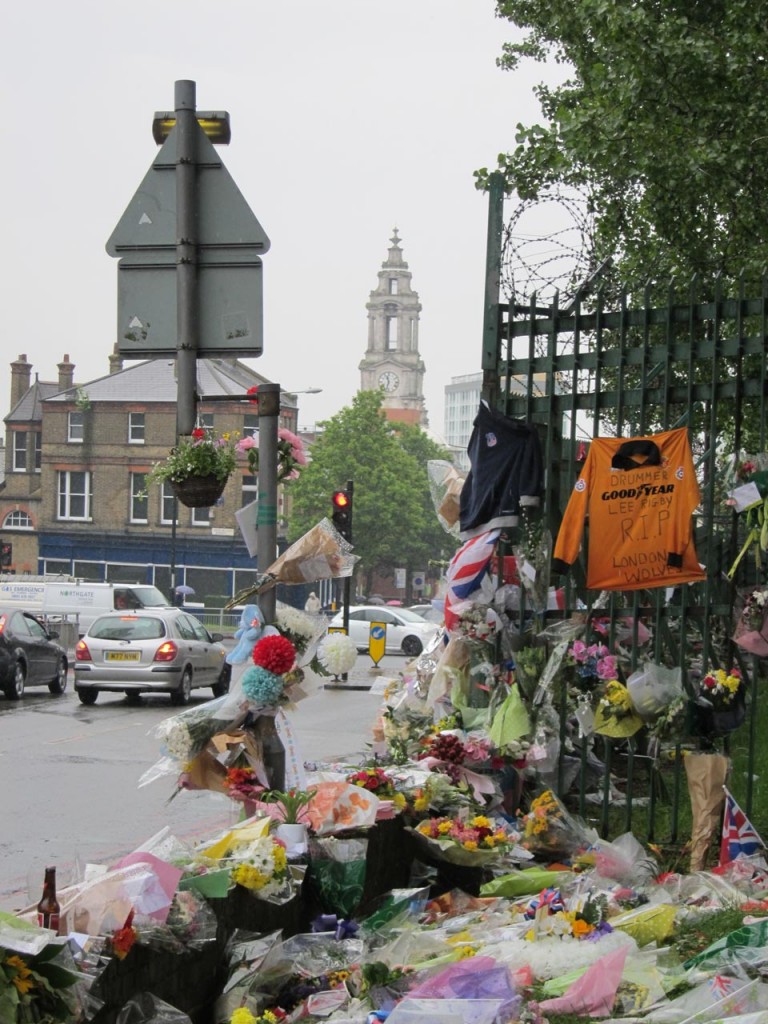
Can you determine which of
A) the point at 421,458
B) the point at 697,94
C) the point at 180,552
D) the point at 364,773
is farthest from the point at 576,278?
the point at 421,458

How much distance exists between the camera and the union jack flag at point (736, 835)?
6.73 metres

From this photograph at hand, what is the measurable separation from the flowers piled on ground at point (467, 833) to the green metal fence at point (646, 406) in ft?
2.33

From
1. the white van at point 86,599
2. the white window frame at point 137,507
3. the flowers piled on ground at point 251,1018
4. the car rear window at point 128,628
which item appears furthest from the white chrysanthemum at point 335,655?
the white window frame at point 137,507

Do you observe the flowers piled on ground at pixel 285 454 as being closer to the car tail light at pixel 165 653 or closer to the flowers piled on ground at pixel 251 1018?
the flowers piled on ground at pixel 251 1018

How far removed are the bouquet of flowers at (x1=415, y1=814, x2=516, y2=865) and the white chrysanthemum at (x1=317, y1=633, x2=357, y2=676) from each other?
0.90 meters

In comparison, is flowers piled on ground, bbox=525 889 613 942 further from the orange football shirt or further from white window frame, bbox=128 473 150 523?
white window frame, bbox=128 473 150 523

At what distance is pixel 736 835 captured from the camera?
6730 mm

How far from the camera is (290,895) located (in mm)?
5672

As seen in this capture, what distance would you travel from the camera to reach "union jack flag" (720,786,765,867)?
6730 mm

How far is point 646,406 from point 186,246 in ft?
8.57

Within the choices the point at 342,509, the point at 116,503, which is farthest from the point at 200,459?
the point at 116,503

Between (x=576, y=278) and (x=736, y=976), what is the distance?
177 inches

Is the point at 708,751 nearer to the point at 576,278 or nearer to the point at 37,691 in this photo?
the point at 576,278

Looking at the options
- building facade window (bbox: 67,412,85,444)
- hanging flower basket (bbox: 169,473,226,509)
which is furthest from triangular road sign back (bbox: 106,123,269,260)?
building facade window (bbox: 67,412,85,444)
